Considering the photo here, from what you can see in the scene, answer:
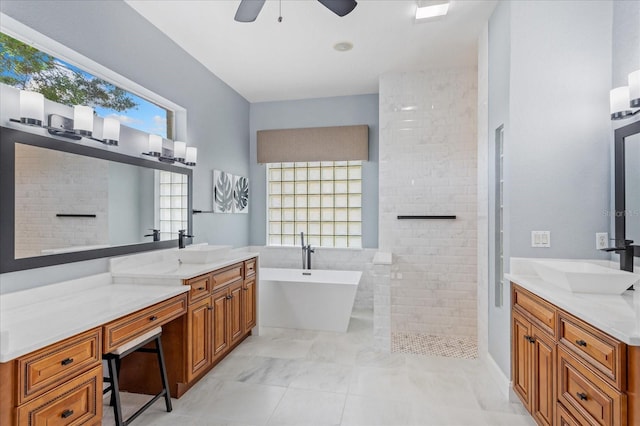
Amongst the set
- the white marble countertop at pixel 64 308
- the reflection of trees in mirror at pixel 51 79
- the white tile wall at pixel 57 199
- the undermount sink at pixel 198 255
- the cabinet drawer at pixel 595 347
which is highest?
the reflection of trees in mirror at pixel 51 79

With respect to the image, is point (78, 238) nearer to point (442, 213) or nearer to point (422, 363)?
point (422, 363)

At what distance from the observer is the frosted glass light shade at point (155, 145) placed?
115 inches

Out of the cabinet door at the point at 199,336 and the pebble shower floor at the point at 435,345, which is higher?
the cabinet door at the point at 199,336

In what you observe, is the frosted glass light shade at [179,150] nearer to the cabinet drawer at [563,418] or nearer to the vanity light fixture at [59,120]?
the vanity light fixture at [59,120]

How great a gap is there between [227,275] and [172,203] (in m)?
0.91

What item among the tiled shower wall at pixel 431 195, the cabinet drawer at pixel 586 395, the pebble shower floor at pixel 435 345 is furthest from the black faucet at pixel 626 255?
the tiled shower wall at pixel 431 195

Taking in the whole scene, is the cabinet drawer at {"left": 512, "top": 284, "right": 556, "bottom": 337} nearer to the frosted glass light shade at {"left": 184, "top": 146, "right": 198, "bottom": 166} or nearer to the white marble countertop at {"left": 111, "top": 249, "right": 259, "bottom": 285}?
the white marble countertop at {"left": 111, "top": 249, "right": 259, "bottom": 285}

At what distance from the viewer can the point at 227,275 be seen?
3109 millimetres

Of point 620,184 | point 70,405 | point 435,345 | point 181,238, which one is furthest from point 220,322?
point 620,184

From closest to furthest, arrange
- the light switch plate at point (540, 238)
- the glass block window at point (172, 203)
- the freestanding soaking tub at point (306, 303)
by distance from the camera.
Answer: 1. the light switch plate at point (540, 238)
2. the glass block window at point (172, 203)
3. the freestanding soaking tub at point (306, 303)

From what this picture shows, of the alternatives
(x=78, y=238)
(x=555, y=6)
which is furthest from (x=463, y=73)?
(x=78, y=238)

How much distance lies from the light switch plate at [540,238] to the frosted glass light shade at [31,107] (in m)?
3.32

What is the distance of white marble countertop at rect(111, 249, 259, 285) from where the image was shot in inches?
97.6

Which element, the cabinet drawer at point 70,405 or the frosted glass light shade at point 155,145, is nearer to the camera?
the cabinet drawer at point 70,405
